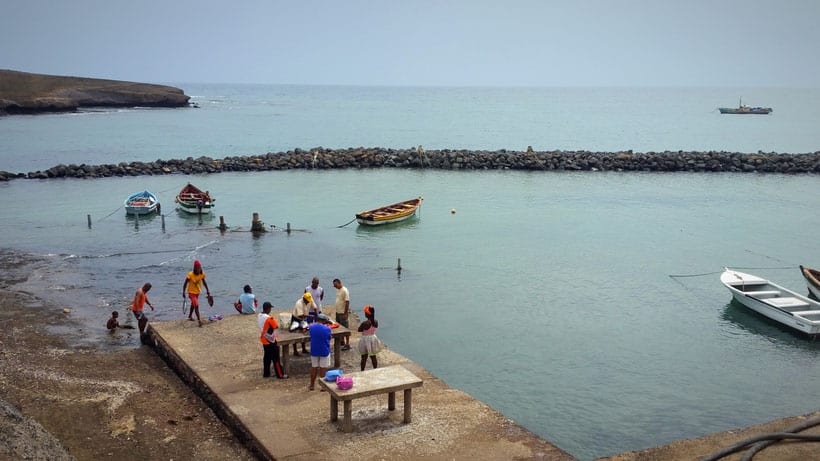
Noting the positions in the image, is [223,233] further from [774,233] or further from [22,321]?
[774,233]

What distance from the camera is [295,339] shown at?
45.2 ft

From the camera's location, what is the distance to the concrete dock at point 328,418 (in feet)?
36.1

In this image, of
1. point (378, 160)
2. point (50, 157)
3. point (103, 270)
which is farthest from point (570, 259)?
point (50, 157)

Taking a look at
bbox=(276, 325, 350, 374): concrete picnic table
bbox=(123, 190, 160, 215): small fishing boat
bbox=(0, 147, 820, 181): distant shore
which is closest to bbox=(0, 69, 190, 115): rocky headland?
bbox=(0, 147, 820, 181): distant shore

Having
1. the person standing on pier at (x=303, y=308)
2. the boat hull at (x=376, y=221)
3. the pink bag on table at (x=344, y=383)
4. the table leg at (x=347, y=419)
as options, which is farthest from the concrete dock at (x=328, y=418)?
the boat hull at (x=376, y=221)

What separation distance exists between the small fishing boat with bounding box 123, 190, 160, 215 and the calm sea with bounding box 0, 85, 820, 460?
0.74m

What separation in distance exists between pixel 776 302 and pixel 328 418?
53.8ft

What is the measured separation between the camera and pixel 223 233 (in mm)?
32562

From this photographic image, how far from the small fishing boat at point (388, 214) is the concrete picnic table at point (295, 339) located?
20.5m

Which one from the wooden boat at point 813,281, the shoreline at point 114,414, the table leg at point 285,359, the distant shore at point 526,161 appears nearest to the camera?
the shoreline at point 114,414

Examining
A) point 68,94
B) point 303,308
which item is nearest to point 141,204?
point 303,308

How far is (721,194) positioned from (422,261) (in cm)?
2782

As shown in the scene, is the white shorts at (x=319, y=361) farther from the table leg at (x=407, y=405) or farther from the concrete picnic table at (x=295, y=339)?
the table leg at (x=407, y=405)

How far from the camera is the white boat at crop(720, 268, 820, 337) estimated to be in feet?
69.8
